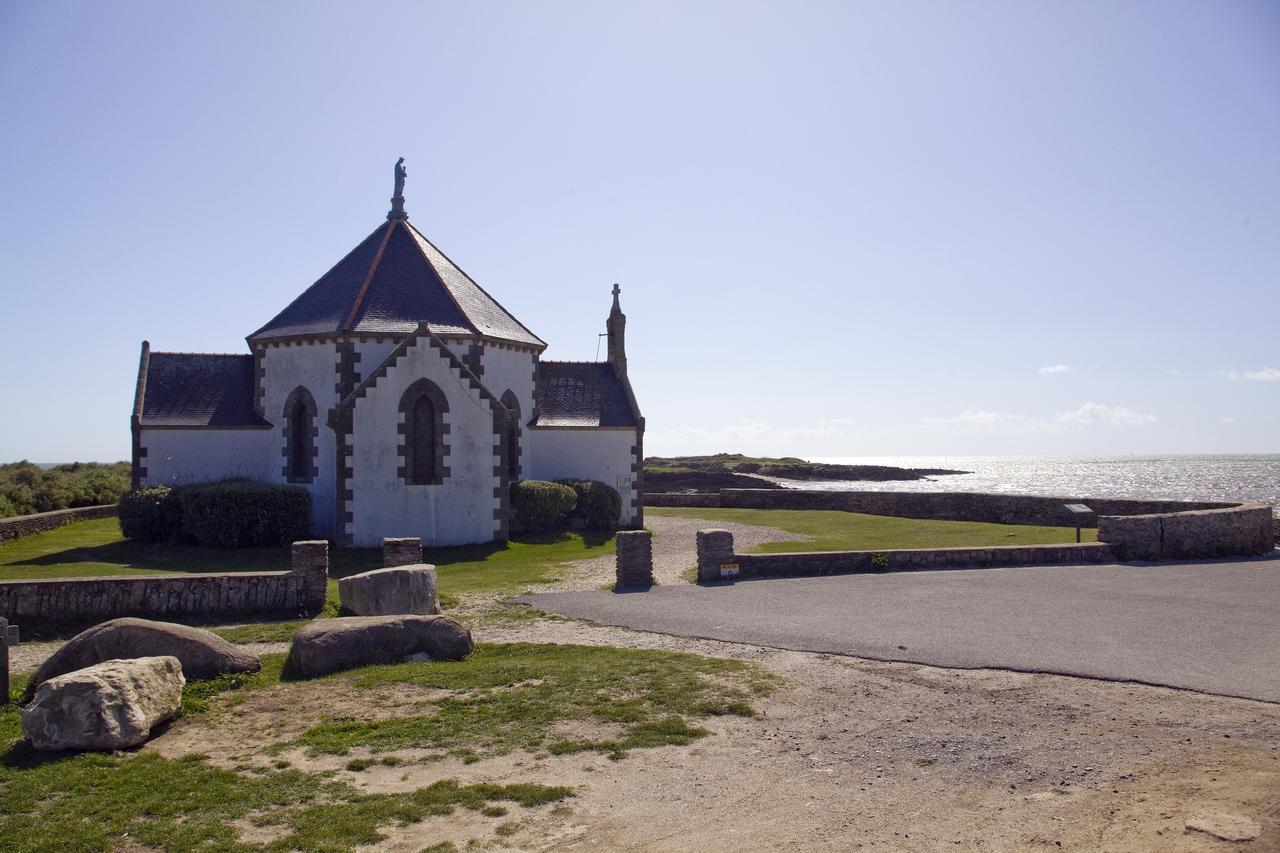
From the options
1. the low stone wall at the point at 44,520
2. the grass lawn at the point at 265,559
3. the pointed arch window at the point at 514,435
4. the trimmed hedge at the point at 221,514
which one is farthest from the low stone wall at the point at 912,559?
the low stone wall at the point at 44,520

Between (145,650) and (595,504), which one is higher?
(595,504)

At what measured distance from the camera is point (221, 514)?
2200cm

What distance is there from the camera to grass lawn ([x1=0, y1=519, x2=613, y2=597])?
19094 millimetres

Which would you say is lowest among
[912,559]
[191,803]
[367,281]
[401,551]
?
[191,803]

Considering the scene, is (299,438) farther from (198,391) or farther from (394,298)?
(394,298)

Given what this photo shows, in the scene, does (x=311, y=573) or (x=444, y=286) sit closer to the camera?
(x=311, y=573)

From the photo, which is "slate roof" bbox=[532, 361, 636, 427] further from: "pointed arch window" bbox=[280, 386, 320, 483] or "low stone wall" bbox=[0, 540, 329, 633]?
"low stone wall" bbox=[0, 540, 329, 633]

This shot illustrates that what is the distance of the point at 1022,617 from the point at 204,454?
22.0 meters

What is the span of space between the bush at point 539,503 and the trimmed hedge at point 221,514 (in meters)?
5.59

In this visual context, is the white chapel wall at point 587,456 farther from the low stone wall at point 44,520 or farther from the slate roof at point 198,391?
the low stone wall at point 44,520

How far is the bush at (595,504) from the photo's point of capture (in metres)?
27.8

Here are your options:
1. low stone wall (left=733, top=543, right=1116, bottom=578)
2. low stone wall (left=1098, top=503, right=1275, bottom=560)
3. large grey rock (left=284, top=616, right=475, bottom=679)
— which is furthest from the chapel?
low stone wall (left=1098, top=503, right=1275, bottom=560)

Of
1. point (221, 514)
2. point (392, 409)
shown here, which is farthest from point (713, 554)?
point (221, 514)

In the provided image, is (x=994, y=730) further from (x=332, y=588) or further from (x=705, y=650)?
(x=332, y=588)
